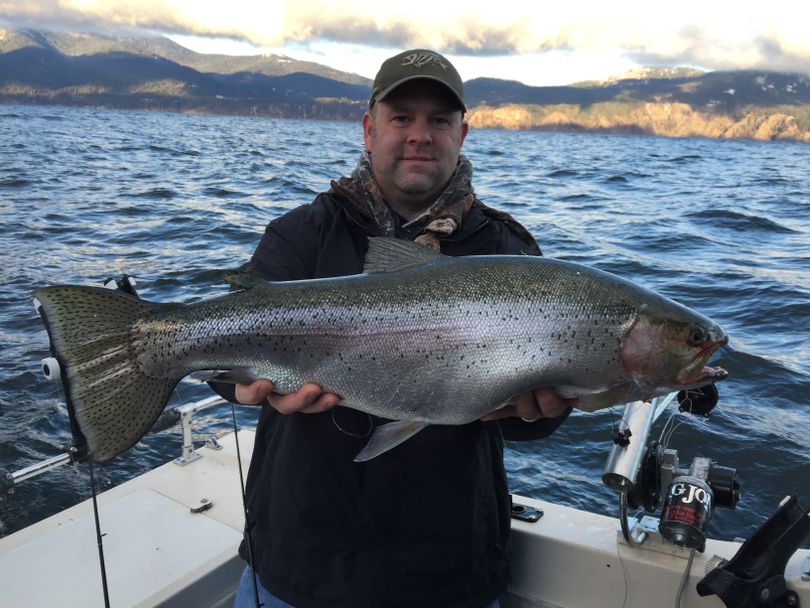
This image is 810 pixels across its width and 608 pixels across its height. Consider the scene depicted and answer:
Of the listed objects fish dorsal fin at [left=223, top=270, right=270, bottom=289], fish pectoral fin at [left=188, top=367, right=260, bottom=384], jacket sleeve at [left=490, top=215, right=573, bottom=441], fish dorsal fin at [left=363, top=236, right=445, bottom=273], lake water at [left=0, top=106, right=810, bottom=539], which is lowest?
lake water at [left=0, top=106, right=810, bottom=539]

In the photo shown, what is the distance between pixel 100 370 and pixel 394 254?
1.45m

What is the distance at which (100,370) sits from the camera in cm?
299

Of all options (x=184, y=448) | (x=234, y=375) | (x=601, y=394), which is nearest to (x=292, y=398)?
(x=234, y=375)

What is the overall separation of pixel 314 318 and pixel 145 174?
2814 centimetres

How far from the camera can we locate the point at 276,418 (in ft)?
10.8

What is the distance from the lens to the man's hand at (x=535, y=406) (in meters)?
3.03

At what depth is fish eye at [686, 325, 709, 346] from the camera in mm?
3008

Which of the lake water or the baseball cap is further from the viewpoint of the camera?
the lake water

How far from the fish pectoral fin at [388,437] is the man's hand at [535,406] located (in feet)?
1.23

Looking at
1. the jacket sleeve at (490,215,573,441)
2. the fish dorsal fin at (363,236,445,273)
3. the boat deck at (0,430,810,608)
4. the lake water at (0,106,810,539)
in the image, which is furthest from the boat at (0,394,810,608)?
the lake water at (0,106,810,539)

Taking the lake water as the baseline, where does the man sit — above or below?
above

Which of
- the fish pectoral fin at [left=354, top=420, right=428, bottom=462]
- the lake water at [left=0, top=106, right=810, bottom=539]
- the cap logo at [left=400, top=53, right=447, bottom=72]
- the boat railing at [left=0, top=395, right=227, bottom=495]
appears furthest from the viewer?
the lake water at [left=0, top=106, right=810, bottom=539]

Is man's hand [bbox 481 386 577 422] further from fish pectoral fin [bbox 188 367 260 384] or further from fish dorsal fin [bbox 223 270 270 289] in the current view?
fish dorsal fin [bbox 223 270 270 289]

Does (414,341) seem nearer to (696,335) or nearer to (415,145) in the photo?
(415,145)
